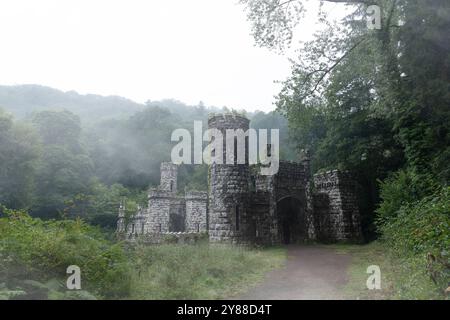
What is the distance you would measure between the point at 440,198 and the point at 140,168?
59.3 metres

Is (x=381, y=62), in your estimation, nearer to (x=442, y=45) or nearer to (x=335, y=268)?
(x=442, y=45)

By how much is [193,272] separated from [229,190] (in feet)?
25.3

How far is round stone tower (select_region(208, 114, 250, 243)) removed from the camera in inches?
630

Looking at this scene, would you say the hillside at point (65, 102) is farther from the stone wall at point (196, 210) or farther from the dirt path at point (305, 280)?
the dirt path at point (305, 280)

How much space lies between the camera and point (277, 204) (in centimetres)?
2058

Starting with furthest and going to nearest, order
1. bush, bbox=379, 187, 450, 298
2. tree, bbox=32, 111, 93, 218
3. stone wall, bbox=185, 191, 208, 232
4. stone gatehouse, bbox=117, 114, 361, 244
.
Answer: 1. tree, bbox=32, 111, 93, 218
2. stone wall, bbox=185, 191, 208, 232
3. stone gatehouse, bbox=117, 114, 361, 244
4. bush, bbox=379, 187, 450, 298

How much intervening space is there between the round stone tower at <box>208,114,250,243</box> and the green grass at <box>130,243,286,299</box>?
3552 mm

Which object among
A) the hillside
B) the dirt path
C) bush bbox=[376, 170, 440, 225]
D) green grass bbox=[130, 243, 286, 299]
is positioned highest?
the hillside

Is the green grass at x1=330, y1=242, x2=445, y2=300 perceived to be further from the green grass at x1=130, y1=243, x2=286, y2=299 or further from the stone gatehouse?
the stone gatehouse

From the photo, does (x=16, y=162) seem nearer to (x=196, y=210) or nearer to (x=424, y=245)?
(x=196, y=210)

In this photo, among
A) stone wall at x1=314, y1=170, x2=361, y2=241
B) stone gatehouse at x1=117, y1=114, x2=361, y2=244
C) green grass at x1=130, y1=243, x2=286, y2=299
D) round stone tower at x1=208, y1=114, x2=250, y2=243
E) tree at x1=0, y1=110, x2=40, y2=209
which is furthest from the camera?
tree at x1=0, y1=110, x2=40, y2=209

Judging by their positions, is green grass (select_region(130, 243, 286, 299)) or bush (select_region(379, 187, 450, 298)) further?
green grass (select_region(130, 243, 286, 299))

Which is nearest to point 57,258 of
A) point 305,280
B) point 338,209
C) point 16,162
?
point 305,280

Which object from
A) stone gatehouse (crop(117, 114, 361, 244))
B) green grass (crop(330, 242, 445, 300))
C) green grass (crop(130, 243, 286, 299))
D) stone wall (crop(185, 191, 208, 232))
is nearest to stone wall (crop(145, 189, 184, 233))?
stone wall (crop(185, 191, 208, 232))
